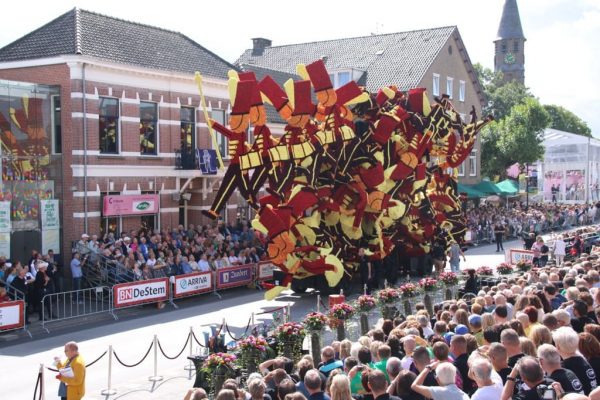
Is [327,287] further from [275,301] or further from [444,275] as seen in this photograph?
[444,275]

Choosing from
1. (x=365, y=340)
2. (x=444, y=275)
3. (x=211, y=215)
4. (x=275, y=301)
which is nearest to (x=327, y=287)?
(x=275, y=301)

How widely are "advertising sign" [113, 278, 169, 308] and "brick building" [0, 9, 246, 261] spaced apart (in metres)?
4.53

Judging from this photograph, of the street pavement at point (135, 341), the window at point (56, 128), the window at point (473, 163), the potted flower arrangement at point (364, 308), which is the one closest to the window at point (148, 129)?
the window at point (56, 128)

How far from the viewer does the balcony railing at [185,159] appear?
92.4 feet

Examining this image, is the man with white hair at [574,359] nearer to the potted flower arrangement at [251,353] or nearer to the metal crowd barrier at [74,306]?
the potted flower arrangement at [251,353]

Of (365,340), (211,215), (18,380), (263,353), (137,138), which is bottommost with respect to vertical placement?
(18,380)

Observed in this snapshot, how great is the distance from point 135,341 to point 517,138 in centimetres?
4707

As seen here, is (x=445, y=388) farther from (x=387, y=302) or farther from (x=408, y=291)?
(x=408, y=291)

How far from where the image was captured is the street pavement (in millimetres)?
13664

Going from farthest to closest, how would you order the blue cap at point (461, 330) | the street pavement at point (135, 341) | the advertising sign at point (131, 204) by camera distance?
1. the advertising sign at point (131, 204)
2. the street pavement at point (135, 341)
3. the blue cap at point (461, 330)

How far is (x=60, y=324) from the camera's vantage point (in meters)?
18.9

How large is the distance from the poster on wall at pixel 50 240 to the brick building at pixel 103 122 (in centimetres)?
18

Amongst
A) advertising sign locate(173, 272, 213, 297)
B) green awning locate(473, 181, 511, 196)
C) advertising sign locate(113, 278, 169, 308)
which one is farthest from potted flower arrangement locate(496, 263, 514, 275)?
green awning locate(473, 181, 511, 196)

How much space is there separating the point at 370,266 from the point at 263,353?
11.9m
